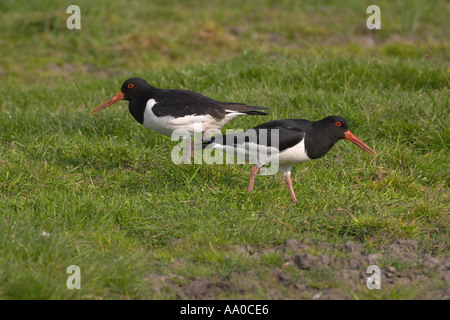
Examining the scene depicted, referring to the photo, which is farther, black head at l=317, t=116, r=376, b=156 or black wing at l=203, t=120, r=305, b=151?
black head at l=317, t=116, r=376, b=156

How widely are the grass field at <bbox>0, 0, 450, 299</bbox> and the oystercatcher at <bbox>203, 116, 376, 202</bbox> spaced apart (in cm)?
35

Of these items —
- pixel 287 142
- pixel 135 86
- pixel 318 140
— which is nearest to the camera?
pixel 287 142

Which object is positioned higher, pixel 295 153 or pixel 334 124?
pixel 334 124

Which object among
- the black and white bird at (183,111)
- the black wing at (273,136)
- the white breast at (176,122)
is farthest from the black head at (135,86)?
the black wing at (273,136)

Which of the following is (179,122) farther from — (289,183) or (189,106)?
(289,183)

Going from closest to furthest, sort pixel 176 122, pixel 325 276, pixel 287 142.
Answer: pixel 325 276, pixel 287 142, pixel 176 122

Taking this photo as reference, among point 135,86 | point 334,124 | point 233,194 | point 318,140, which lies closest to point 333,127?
point 334,124

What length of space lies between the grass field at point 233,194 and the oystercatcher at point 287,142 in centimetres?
35

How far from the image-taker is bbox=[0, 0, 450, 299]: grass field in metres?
3.97

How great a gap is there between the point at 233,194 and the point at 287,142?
29.4 inches

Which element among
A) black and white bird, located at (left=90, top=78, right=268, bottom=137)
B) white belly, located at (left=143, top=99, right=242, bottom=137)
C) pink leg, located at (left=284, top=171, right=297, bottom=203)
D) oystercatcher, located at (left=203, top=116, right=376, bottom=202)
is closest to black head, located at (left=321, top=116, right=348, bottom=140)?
oystercatcher, located at (left=203, top=116, right=376, bottom=202)

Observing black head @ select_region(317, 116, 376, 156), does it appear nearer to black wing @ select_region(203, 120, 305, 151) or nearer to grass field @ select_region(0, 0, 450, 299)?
black wing @ select_region(203, 120, 305, 151)

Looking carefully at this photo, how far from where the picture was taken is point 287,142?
505cm

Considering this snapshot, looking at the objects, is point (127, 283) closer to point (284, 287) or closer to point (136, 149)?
point (284, 287)
